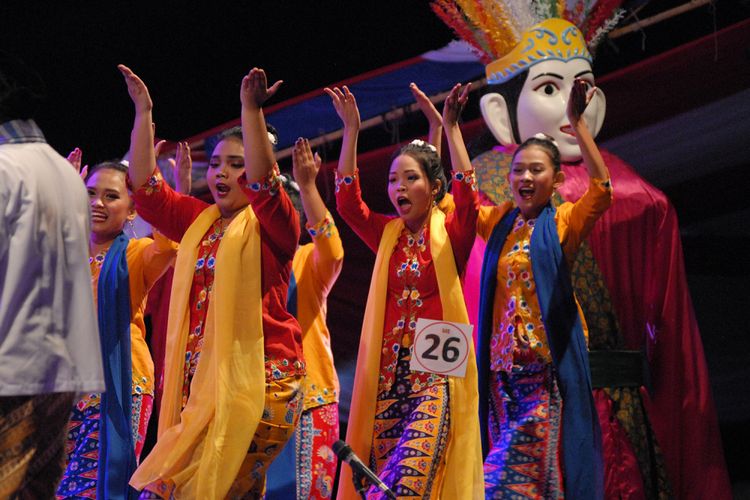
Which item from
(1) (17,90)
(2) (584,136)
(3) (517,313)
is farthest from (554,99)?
(1) (17,90)

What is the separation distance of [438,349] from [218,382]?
89 cm

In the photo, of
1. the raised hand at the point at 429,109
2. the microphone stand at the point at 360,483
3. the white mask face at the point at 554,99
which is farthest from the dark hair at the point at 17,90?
the white mask face at the point at 554,99

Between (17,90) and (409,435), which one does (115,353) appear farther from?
(17,90)

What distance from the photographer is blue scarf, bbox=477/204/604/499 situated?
3.84m

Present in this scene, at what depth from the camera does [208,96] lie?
18.9 feet

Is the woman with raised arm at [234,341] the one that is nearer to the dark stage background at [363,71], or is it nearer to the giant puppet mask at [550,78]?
the giant puppet mask at [550,78]

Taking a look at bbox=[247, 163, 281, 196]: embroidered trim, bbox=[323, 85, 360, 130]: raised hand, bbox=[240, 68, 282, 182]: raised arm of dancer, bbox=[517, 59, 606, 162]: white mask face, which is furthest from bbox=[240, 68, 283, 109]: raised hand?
bbox=[517, 59, 606, 162]: white mask face

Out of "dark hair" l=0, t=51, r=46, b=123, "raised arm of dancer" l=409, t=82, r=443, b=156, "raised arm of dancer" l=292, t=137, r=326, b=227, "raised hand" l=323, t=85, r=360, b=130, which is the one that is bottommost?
"dark hair" l=0, t=51, r=46, b=123

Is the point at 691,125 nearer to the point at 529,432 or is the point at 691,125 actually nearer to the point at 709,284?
the point at 709,284

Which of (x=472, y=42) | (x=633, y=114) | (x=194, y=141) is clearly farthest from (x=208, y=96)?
(x=633, y=114)

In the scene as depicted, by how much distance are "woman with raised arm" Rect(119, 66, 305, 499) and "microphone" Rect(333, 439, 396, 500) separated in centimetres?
17

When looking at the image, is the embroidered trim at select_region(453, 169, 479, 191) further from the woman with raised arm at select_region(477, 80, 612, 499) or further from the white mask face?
the white mask face

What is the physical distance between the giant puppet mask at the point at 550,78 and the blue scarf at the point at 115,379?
2023mm

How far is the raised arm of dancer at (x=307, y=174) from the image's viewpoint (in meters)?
3.58
